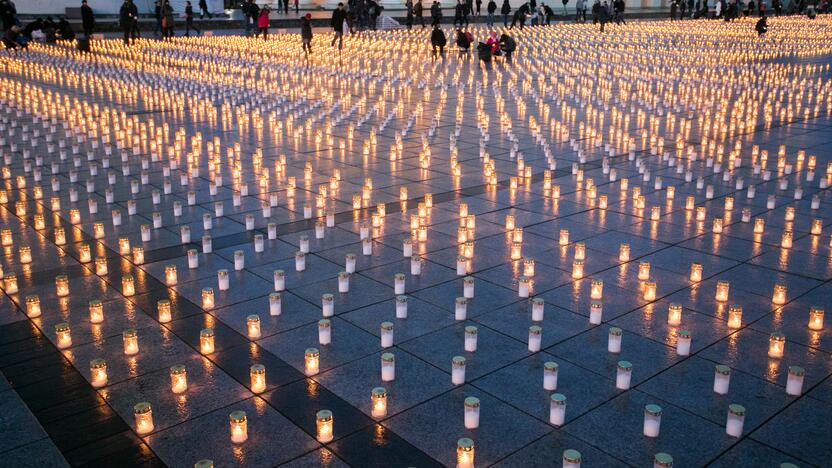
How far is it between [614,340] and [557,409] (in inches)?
45.2

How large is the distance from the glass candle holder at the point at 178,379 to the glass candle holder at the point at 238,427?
2.24ft

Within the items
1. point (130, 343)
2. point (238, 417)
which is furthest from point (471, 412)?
point (130, 343)

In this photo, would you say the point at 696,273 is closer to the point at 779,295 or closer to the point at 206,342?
the point at 779,295

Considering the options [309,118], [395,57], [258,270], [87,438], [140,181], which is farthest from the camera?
[395,57]

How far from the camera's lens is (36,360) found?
5422 millimetres

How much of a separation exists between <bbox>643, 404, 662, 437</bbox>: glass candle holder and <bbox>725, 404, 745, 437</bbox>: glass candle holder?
404mm

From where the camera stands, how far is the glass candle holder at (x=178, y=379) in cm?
496

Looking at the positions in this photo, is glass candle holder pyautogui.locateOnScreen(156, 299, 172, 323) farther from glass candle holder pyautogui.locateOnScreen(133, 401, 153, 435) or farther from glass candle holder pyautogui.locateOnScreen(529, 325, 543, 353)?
glass candle holder pyautogui.locateOnScreen(529, 325, 543, 353)

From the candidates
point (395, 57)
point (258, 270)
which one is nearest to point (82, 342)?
point (258, 270)

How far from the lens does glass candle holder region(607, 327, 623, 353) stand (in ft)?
18.1

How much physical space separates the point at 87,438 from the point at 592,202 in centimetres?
680

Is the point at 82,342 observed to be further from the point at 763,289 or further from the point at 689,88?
the point at 689,88

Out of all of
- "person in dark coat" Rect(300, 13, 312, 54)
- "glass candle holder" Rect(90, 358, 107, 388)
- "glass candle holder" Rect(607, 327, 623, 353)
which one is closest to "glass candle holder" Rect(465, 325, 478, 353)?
"glass candle holder" Rect(607, 327, 623, 353)

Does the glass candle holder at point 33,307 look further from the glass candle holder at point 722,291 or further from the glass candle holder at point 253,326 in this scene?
the glass candle holder at point 722,291
